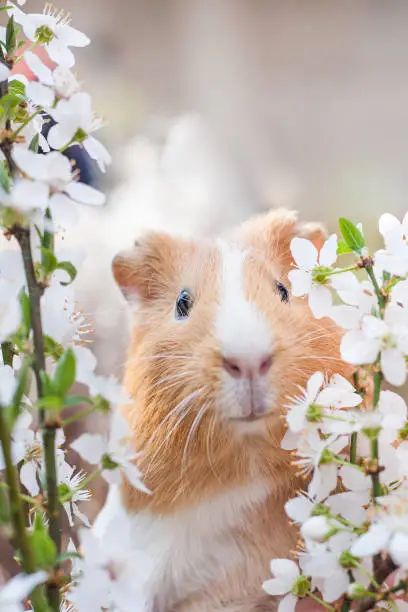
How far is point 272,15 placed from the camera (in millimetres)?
1798

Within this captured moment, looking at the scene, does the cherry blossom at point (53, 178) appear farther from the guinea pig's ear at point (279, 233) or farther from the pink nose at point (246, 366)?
the guinea pig's ear at point (279, 233)

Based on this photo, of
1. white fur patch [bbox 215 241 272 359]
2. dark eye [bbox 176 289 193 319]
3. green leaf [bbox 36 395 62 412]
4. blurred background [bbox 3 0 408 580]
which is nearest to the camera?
green leaf [bbox 36 395 62 412]

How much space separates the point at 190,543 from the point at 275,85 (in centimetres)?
134

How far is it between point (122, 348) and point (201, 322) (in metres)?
0.34

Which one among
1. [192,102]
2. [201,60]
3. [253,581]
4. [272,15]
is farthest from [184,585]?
[272,15]

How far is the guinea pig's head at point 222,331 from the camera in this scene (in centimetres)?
58

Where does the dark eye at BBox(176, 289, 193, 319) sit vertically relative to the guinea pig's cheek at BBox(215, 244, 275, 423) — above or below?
above

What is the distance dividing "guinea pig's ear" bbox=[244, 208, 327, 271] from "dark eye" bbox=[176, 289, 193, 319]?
86mm

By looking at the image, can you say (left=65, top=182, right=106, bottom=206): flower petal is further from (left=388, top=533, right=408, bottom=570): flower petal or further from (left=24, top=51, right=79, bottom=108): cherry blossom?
(left=388, top=533, right=408, bottom=570): flower petal

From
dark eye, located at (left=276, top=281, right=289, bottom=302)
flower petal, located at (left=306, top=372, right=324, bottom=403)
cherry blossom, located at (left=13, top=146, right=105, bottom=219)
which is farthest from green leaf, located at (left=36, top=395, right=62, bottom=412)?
dark eye, located at (left=276, top=281, right=289, bottom=302)

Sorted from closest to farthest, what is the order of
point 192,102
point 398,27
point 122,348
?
point 122,348, point 192,102, point 398,27

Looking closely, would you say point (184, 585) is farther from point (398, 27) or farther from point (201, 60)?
point (398, 27)

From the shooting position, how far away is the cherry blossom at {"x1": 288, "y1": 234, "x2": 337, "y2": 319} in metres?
0.54

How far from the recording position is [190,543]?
694 millimetres
